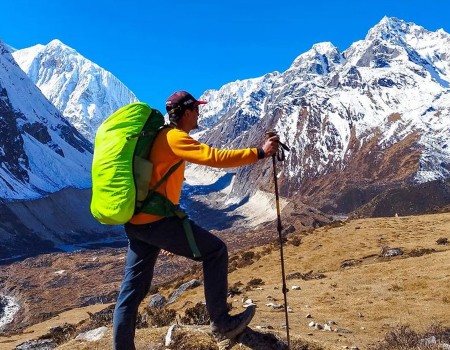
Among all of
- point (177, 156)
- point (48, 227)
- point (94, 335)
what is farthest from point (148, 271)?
point (48, 227)

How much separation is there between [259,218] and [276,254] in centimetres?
16653

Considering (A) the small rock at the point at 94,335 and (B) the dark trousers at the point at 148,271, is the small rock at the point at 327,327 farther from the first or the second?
(B) the dark trousers at the point at 148,271

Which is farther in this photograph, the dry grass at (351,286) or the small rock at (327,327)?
the small rock at (327,327)

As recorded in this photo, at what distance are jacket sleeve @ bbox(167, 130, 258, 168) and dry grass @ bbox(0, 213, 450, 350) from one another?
2799 millimetres

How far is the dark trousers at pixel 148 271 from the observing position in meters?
5.77

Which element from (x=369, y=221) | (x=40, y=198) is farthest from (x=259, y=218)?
(x=369, y=221)

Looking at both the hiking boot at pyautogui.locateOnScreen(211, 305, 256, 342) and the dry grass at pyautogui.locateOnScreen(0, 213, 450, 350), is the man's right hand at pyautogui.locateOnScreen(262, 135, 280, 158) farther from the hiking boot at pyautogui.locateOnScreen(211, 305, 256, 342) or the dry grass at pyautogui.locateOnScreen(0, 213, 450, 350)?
the dry grass at pyautogui.locateOnScreen(0, 213, 450, 350)

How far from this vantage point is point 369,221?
35.8 m

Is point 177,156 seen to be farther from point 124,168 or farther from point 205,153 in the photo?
point 124,168

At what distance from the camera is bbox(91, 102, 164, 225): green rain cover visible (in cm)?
543

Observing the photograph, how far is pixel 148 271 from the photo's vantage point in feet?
19.9


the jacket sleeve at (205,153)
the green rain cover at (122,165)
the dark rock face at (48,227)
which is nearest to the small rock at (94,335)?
the green rain cover at (122,165)

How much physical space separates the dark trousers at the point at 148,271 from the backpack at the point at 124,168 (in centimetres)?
38

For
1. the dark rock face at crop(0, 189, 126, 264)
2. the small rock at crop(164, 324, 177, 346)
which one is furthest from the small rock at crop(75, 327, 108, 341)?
the dark rock face at crop(0, 189, 126, 264)
